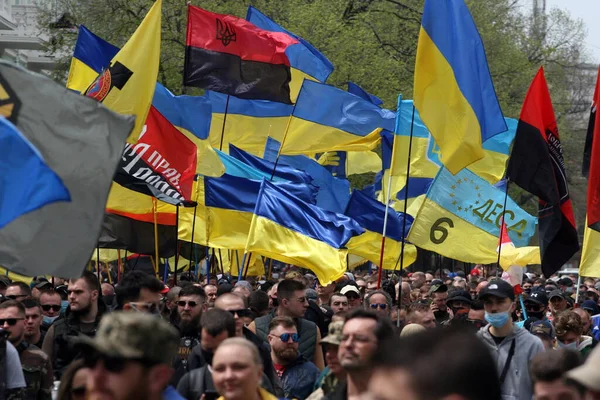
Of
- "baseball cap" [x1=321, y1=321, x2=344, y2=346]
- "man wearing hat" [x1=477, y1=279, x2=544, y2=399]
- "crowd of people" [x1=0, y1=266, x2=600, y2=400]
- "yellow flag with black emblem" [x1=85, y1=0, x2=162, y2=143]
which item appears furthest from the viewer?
"yellow flag with black emblem" [x1=85, y1=0, x2=162, y2=143]

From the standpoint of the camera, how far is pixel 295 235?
1441cm

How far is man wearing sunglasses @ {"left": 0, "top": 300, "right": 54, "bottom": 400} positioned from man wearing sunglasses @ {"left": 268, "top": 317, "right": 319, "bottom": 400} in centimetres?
162

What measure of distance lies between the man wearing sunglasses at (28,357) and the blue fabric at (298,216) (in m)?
6.73

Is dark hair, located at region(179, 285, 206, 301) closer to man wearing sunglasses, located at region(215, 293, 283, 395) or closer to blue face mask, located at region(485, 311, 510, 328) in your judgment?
man wearing sunglasses, located at region(215, 293, 283, 395)

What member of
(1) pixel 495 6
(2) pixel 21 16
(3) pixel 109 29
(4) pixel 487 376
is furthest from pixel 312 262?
(2) pixel 21 16

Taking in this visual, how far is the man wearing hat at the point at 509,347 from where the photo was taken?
7.79 meters

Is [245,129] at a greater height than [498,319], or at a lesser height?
greater

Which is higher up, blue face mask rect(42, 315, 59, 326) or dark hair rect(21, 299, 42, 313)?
dark hair rect(21, 299, 42, 313)

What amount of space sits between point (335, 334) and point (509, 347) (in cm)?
216

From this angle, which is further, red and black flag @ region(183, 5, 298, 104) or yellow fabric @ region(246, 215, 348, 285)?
red and black flag @ region(183, 5, 298, 104)

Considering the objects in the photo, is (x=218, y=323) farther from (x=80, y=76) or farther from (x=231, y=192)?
(x=231, y=192)

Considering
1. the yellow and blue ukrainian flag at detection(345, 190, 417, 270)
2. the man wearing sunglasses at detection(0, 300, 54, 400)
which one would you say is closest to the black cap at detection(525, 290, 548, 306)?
the yellow and blue ukrainian flag at detection(345, 190, 417, 270)

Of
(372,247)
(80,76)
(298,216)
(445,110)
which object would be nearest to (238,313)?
(445,110)

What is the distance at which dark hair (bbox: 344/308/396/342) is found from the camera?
5.65m
